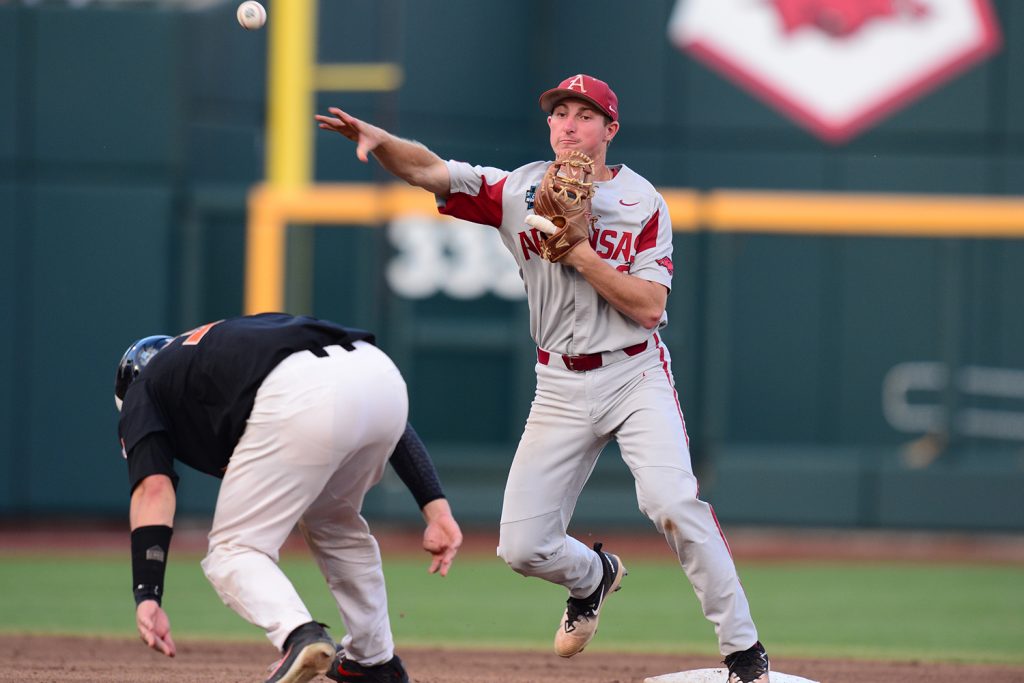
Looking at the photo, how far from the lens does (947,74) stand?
1107 centimetres

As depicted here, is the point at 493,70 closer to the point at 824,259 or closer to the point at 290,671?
the point at 824,259

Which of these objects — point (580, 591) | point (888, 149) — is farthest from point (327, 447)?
point (888, 149)

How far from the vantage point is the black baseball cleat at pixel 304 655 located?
335 cm

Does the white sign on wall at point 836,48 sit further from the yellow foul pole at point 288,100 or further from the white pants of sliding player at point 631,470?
the white pants of sliding player at point 631,470

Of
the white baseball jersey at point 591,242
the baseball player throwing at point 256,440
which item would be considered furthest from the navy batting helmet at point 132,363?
the white baseball jersey at point 591,242

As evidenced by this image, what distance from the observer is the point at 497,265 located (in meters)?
10.4

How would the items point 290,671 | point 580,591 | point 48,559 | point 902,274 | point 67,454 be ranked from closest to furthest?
1. point 290,671
2. point 580,591
3. point 48,559
4. point 67,454
5. point 902,274

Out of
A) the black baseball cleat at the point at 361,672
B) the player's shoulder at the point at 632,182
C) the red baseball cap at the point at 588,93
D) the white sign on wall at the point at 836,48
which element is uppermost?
the white sign on wall at the point at 836,48

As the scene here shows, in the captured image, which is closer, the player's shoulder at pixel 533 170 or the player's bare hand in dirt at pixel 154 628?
the player's bare hand in dirt at pixel 154 628

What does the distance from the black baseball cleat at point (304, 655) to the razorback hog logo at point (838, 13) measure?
28.6 feet

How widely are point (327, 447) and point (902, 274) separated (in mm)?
8059

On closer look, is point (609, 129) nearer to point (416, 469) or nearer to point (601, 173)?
point (601, 173)

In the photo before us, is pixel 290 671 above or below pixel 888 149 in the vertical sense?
below

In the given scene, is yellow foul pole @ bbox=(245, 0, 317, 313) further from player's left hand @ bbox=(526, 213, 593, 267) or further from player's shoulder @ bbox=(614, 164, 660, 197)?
player's left hand @ bbox=(526, 213, 593, 267)
